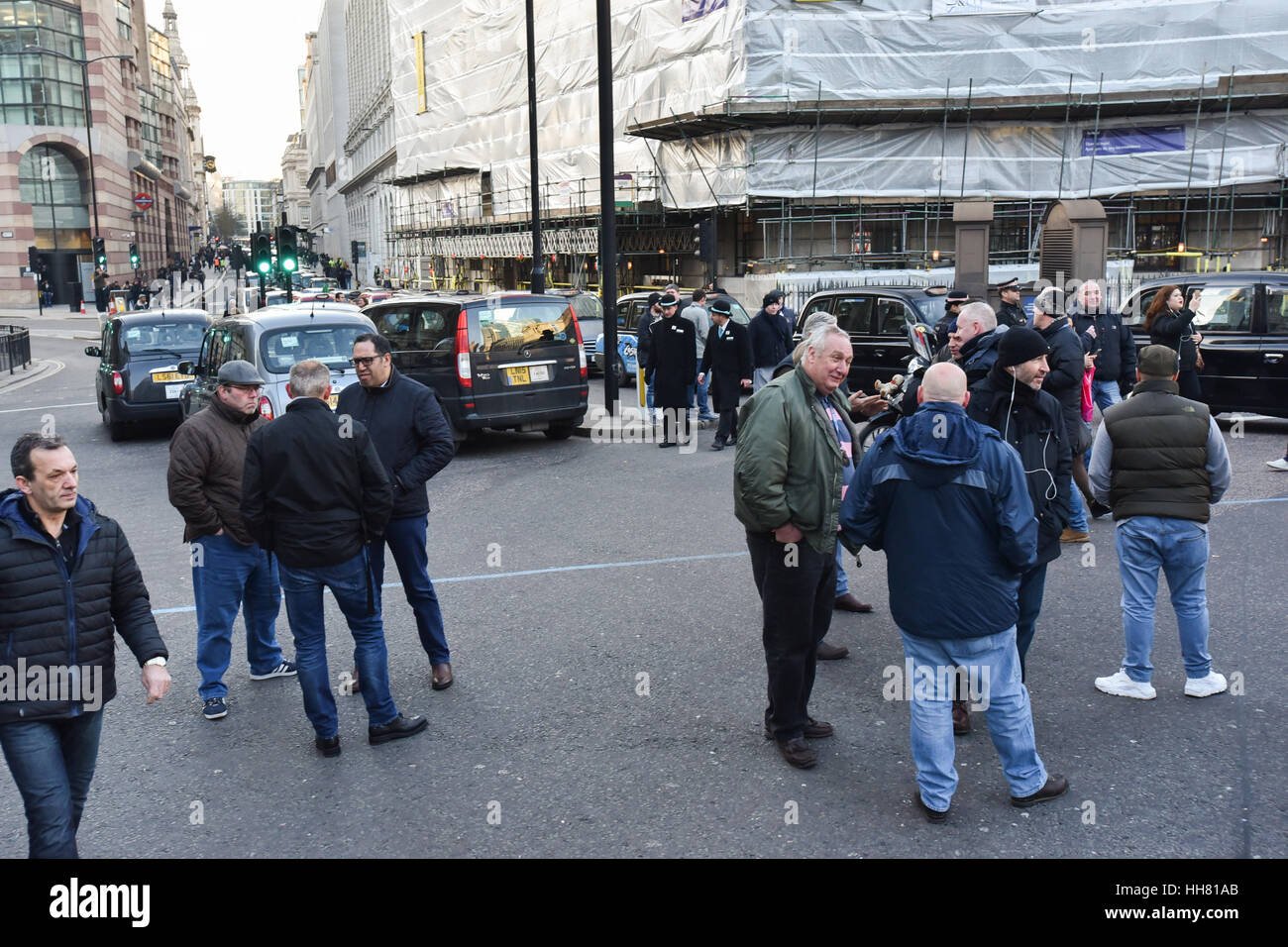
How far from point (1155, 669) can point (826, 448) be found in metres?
2.44

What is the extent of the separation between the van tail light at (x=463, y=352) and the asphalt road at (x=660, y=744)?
483 centimetres

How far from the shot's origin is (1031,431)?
525 cm

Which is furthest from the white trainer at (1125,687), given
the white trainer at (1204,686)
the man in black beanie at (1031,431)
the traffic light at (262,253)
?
the traffic light at (262,253)

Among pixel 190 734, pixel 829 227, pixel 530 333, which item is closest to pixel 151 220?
pixel 829 227

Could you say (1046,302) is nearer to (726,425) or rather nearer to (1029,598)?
(1029,598)

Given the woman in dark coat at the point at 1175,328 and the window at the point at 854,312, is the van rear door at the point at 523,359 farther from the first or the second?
the woman in dark coat at the point at 1175,328

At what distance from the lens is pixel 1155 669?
19.3 ft

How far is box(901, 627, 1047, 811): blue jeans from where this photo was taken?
4.29 m

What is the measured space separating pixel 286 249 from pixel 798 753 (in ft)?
65.7

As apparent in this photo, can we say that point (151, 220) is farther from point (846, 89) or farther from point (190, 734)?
point (190, 734)

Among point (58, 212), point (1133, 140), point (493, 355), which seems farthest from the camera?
point (58, 212)

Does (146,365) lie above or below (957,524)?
below

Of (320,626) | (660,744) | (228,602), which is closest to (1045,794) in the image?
(660,744)

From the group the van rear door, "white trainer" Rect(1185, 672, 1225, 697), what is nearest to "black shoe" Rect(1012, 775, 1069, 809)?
"white trainer" Rect(1185, 672, 1225, 697)
